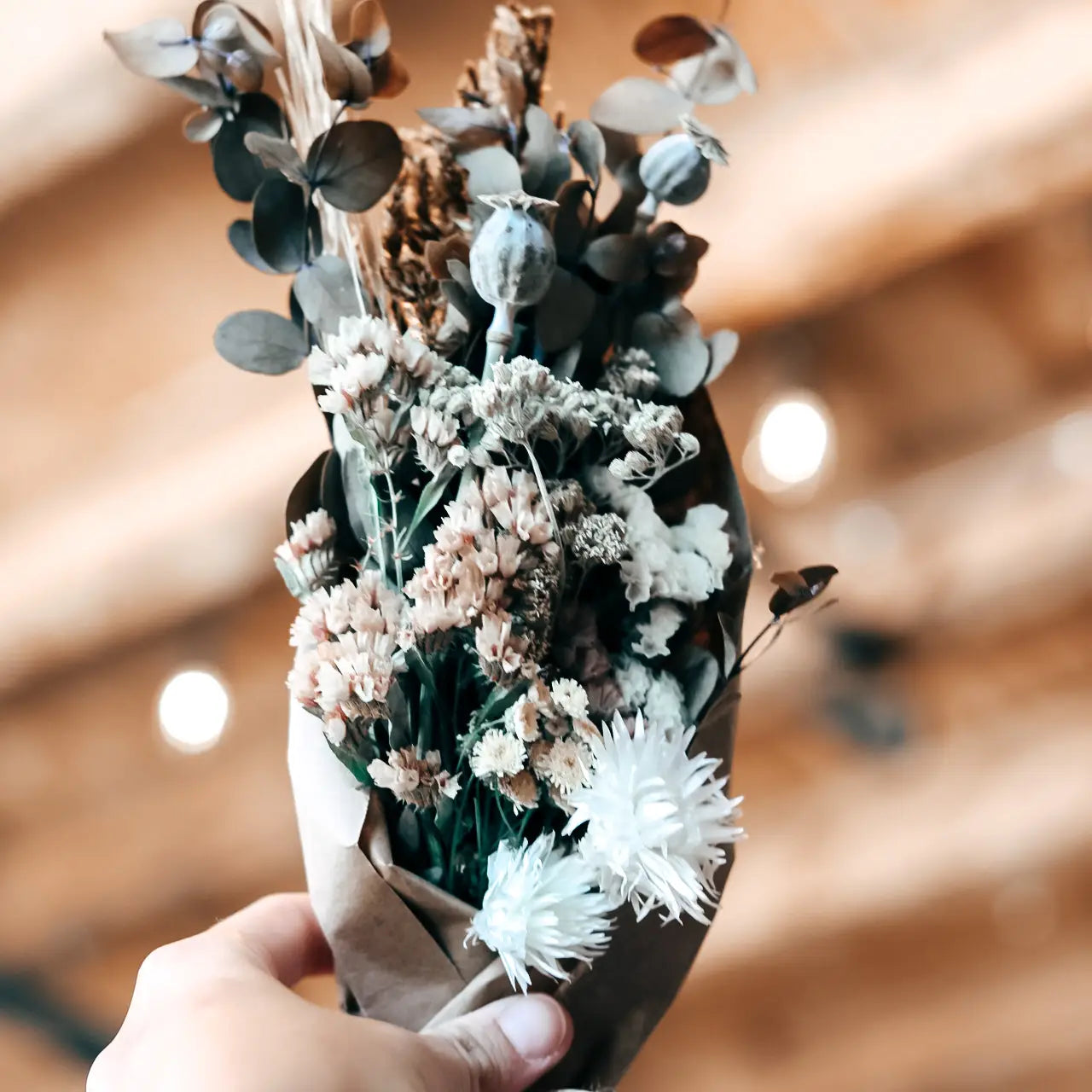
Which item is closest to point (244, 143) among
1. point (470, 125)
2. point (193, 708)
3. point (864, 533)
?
point (470, 125)

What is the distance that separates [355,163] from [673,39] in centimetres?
22

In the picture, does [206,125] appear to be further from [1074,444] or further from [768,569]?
[1074,444]

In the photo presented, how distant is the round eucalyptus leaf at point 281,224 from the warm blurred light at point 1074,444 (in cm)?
114

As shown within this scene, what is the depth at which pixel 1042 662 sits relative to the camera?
4.45 feet

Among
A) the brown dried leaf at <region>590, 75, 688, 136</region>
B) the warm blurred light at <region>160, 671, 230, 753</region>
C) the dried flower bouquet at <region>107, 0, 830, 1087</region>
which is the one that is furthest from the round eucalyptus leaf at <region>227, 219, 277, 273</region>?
the warm blurred light at <region>160, 671, 230, 753</region>

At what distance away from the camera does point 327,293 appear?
0.52 m

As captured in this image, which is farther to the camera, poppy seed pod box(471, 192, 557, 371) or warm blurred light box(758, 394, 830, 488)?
warm blurred light box(758, 394, 830, 488)

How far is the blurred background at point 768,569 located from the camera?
1.24m

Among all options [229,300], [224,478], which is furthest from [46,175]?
[224,478]

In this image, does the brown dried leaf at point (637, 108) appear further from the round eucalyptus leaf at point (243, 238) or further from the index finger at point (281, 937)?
the index finger at point (281, 937)

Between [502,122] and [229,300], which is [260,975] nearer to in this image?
[502,122]

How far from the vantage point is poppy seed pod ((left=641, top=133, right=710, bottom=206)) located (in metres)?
0.52

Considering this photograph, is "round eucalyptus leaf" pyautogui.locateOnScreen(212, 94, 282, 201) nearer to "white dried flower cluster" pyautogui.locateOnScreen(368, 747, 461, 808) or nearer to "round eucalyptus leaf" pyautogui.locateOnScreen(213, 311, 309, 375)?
"round eucalyptus leaf" pyautogui.locateOnScreen(213, 311, 309, 375)

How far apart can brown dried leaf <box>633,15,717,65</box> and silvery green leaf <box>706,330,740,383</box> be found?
18cm
